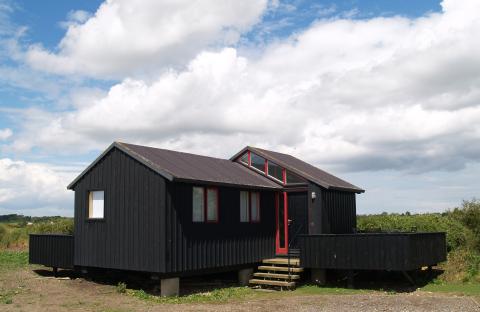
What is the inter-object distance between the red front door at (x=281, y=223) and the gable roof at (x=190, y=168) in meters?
0.60

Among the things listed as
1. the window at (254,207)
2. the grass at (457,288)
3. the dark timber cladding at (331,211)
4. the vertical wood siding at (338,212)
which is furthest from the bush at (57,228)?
the grass at (457,288)

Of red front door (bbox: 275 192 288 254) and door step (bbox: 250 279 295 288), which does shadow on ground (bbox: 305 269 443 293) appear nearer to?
door step (bbox: 250 279 295 288)

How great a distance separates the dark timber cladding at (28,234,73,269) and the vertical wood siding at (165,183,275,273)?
5274 millimetres

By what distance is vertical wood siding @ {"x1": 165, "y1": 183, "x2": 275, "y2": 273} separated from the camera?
53.9ft

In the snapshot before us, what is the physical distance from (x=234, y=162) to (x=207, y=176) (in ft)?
18.1

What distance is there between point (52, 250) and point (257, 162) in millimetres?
8935

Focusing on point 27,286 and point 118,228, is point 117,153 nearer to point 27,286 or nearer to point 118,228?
point 118,228

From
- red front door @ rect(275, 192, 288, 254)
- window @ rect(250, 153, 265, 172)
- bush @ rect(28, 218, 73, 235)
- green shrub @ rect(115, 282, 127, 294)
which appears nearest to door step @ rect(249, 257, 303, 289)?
red front door @ rect(275, 192, 288, 254)

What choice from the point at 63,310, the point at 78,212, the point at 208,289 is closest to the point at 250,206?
the point at 208,289

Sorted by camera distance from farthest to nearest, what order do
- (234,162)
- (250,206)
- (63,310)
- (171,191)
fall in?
(234,162), (250,206), (171,191), (63,310)

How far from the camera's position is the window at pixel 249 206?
19.8 meters

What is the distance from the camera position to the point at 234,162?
929 inches

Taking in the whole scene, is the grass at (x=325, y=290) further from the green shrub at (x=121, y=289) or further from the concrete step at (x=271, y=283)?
the green shrub at (x=121, y=289)

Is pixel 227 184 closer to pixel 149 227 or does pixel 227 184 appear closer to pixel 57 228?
pixel 149 227
